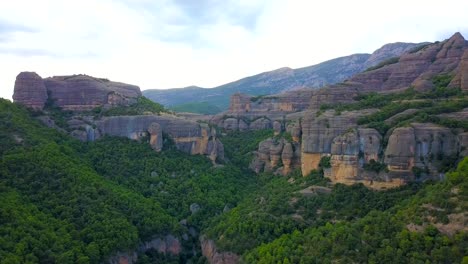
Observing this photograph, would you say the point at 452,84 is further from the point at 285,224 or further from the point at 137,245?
the point at 137,245

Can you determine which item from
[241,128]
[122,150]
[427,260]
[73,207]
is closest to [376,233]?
[427,260]

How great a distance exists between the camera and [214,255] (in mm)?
52219

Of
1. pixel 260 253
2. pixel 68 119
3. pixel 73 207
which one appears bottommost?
pixel 260 253

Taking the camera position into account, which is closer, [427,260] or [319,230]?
[427,260]

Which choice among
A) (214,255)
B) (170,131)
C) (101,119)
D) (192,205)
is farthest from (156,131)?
(214,255)

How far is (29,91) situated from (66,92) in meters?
5.64

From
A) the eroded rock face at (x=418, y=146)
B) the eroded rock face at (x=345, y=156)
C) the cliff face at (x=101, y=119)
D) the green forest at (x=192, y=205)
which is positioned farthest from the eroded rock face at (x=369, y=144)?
the cliff face at (x=101, y=119)

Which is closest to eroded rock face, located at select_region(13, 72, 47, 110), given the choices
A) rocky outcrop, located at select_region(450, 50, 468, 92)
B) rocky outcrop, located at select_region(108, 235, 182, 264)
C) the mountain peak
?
rocky outcrop, located at select_region(108, 235, 182, 264)

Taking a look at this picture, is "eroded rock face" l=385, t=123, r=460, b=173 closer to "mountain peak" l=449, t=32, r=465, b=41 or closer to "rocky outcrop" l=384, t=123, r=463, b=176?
"rocky outcrop" l=384, t=123, r=463, b=176

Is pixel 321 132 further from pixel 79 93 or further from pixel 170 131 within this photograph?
pixel 79 93

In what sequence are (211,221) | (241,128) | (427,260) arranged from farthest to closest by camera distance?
(241,128) < (211,221) < (427,260)

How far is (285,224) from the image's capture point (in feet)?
160

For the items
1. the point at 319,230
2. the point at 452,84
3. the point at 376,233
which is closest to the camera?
the point at 376,233

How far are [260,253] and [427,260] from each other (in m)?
16.2
